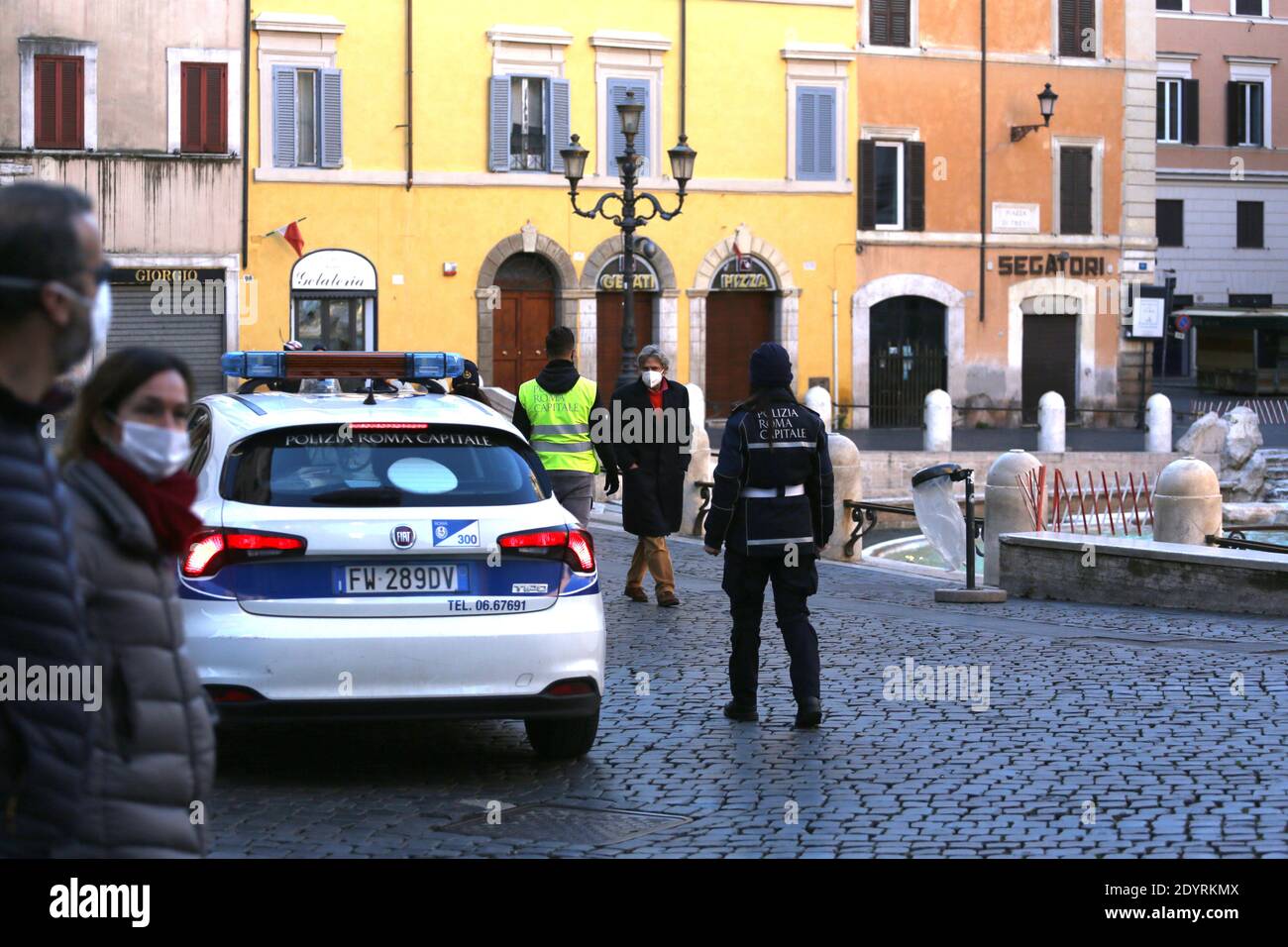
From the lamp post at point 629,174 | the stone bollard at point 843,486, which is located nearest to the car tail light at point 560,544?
the stone bollard at point 843,486

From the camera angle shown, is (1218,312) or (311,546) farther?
(1218,312)

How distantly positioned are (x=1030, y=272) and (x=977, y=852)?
34739mm

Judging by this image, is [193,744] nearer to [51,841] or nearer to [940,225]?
[51,841]

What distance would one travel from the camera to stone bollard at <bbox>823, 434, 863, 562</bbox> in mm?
19094

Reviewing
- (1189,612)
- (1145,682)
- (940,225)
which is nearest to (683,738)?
(1145,682)

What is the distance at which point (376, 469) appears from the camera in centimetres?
765

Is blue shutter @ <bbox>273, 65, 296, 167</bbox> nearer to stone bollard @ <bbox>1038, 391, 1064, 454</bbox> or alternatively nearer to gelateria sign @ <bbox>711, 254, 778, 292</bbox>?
gelateria sign @ <bbox>711, 254, 778, 292</bbox>

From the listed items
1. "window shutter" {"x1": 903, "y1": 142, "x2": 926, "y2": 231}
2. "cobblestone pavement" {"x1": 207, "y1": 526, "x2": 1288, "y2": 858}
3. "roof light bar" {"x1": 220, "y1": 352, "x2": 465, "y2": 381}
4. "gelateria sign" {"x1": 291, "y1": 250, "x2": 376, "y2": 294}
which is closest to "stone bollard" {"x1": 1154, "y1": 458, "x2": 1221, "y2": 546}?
"cobblestone pavement" {"x1": 207, "y1": 526, "x2": 1288, "y2": 858}

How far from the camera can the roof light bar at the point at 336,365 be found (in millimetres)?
9305

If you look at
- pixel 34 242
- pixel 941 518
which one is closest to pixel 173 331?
pixel 941 518

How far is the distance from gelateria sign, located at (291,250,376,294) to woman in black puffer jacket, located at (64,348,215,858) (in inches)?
1282

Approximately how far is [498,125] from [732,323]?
5.87m

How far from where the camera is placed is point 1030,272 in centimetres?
4028
